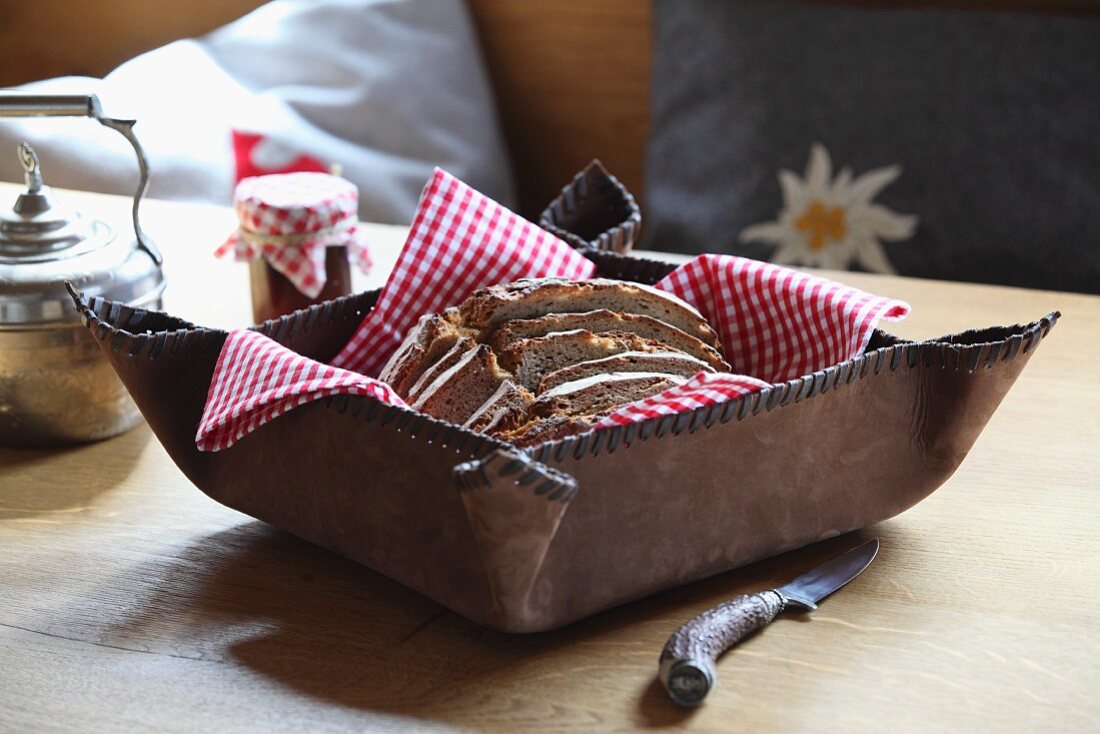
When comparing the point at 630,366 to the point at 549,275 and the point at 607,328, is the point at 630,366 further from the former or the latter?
the point at 549,275

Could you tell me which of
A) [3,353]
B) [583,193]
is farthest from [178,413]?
[583,193]

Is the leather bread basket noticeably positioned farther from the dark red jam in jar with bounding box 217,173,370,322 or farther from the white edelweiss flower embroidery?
the white edelweiss flower embroidery

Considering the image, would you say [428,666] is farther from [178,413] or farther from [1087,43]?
[1087,43]

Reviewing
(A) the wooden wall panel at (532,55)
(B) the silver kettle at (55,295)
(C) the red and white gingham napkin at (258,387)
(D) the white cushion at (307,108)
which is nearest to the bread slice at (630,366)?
(C) the red and white gingham napkin at (258,387)

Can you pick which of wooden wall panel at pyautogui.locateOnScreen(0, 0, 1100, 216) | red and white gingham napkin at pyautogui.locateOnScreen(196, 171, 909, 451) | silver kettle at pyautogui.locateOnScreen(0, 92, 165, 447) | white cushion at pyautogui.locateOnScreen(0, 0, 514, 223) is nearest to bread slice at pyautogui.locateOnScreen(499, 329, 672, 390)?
red and white gingham napkin at pyautogui.locateOnScreen(196, 171, 909, 451)

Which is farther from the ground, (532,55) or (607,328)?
(532,55)

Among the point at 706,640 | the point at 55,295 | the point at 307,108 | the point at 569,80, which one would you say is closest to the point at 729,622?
the point at 706,640

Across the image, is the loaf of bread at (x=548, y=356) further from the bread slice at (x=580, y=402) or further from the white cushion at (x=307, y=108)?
the white cushion at (x=307, y=108)
